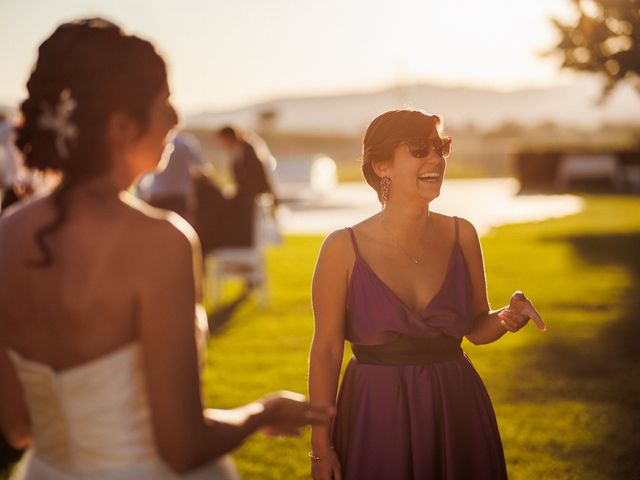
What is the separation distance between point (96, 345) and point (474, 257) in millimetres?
1958

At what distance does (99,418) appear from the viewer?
209 cm

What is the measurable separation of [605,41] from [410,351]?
2015 cm

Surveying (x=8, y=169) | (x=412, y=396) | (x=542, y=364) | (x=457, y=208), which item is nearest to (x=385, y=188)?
(x=412, y=396)

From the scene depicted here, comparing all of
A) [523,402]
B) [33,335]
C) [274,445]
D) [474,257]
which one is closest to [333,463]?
[474,257]

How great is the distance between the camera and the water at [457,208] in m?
24.3

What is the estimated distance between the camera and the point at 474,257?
12.0ft

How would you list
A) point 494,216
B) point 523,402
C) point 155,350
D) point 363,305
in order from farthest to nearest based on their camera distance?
point 494,216
point 523,402
point 363,305
point 155,350

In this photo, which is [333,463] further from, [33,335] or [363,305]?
[33,335]

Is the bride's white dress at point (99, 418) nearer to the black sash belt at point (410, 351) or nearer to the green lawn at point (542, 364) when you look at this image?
the black sash belt at point (410, 351)

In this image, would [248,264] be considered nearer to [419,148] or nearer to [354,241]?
[354,241]

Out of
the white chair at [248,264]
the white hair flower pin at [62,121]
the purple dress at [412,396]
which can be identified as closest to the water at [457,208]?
the white chair at [248,264]

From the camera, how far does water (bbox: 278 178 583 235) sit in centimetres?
2428

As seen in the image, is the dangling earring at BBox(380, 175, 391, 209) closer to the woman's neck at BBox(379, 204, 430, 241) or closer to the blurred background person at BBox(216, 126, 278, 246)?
the woman's neck at BBox(379, 204, 430, 241)

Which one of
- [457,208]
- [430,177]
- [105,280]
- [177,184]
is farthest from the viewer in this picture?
[457,208]
